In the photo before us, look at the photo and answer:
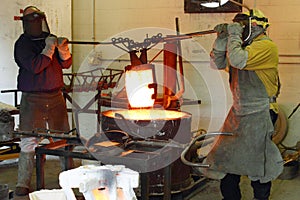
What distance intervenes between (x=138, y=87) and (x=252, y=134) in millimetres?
709

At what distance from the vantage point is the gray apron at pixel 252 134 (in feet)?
8.37

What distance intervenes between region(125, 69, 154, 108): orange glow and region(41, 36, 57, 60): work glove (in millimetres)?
707

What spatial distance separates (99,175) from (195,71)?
2917 millimetres

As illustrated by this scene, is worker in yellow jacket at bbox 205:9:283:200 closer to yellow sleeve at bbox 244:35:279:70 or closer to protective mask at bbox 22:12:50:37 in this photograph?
yellow sleeve at bbox 244:35:279:70

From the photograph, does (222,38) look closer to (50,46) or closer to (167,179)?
(167,179)

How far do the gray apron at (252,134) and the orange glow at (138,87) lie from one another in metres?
0.52

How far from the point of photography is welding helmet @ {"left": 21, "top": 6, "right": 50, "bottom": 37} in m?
2.96

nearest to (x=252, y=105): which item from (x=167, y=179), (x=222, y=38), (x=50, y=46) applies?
(x=222, y=38)

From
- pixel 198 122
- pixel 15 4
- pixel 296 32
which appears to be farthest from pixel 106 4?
pixel 296 32

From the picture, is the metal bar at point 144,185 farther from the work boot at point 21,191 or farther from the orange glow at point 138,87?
the work boot at point 21,191

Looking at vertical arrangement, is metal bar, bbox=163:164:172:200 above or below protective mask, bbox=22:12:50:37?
below

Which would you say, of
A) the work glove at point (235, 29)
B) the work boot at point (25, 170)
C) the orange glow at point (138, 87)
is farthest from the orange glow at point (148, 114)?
the work boot at point (25, 170)

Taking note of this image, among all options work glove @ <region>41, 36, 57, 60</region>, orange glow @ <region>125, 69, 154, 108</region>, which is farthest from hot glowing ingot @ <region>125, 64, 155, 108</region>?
work glove @ <region>41, 36, 57, 60</region>

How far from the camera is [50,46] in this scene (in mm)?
2912
